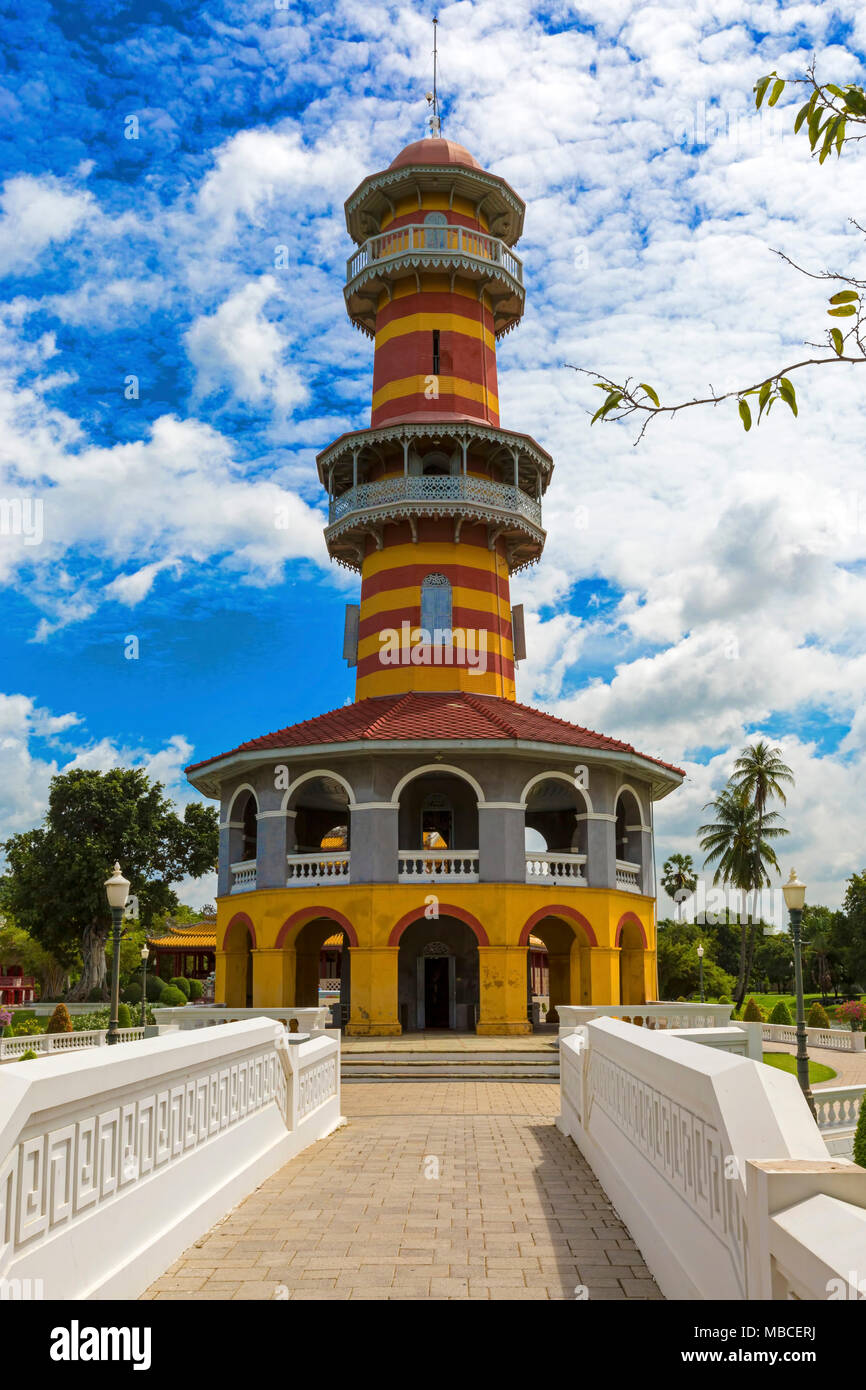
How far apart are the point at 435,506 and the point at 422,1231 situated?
2466cm

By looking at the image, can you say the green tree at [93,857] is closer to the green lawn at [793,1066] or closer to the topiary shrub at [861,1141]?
the green lawn at [793,1066]

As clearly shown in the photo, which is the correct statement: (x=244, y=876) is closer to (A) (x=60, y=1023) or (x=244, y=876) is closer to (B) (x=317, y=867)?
(B) (x=317, y=867)

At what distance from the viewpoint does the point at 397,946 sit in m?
26.3

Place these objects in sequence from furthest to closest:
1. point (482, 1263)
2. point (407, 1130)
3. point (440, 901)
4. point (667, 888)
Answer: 1. point (667, 888)
2. point (440, 901)
3. point (407, 1130)
4. point (482, 1263)

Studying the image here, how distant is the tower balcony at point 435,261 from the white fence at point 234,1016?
21.2m

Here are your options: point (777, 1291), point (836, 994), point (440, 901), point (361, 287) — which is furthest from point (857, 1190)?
point (836, 994)

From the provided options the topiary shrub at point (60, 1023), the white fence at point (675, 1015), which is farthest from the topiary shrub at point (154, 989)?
the white fence at point (675, 1015)

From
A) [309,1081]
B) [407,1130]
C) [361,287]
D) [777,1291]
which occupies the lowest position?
[407,1130]

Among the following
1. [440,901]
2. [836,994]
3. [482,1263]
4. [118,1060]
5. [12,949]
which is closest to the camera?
[118,1060]

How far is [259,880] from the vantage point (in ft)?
91.4

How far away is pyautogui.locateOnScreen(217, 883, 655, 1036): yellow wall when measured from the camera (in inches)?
1033

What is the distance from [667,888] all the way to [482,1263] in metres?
68.0

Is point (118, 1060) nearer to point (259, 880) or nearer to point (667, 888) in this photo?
point (259, 880)

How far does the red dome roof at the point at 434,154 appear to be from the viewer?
3384cm
